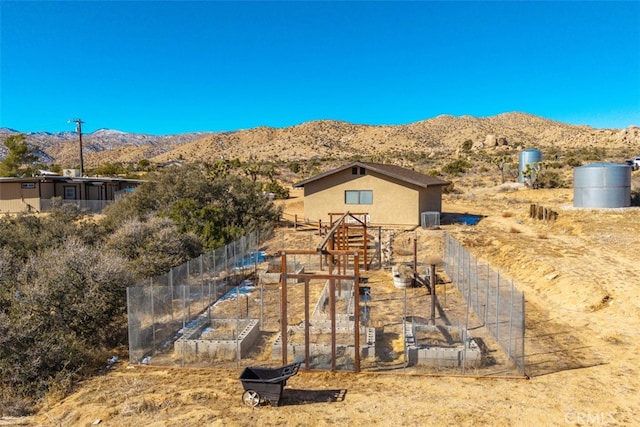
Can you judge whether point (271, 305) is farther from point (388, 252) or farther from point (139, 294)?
point (388, 252)

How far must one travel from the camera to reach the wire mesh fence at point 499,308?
34.7ft

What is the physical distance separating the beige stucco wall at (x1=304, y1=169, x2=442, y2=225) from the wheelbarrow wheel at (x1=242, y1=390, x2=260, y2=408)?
22.3 m

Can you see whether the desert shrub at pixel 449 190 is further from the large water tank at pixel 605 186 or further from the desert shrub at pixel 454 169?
the large water tank at pixel 605 186

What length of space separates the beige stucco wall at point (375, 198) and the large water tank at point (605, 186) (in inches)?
393

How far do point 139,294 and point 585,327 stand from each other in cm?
1251

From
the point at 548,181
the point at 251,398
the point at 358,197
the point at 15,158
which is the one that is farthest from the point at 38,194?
the point at 548,181

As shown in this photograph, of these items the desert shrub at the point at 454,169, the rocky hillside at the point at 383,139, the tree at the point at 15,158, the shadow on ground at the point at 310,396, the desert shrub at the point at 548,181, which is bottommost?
the shadow on ground at the point at 310,396

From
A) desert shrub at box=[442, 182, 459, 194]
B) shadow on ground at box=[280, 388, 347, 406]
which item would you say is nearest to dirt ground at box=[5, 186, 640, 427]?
shadow on ground at box=[280, 388, 347, 406]

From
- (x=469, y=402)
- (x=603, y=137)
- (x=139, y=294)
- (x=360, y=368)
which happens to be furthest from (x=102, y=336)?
(x=603, y=137)

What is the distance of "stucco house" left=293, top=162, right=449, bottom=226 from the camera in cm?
3000

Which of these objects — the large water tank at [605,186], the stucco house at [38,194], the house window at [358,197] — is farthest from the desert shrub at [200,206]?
the large water tank at [605,186]

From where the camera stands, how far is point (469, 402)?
29.8 feet

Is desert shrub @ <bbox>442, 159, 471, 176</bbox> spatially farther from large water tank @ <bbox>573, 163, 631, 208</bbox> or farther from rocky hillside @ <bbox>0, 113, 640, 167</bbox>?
rocky hillside @ <bbox>0, 113, 640, 167</bbox>

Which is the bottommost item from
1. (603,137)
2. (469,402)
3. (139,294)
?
(469,402)
